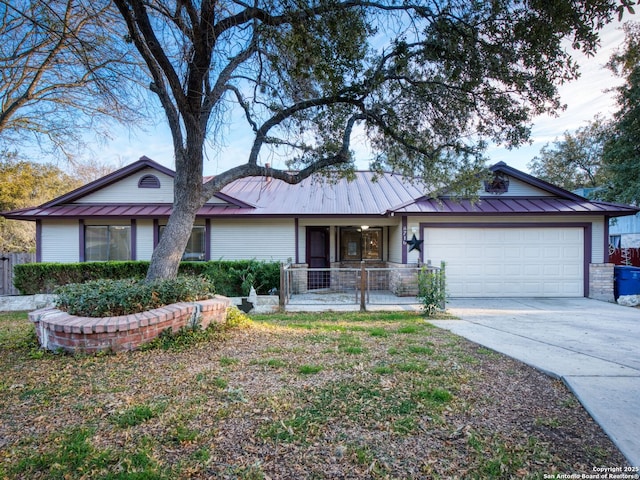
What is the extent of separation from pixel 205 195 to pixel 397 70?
4230 mm

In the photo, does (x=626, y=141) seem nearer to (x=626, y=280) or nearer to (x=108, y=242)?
(x=626, y=280)

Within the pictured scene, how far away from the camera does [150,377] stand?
3553 mm

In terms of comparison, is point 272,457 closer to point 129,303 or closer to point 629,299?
point 129,303

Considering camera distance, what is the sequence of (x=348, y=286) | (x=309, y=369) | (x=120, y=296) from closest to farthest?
(x=309, y=369)
(x=120, y=296)
(x=348, y=286)

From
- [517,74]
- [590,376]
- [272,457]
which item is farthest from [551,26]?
[272,457]

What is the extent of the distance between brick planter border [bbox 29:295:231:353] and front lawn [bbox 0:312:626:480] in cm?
18

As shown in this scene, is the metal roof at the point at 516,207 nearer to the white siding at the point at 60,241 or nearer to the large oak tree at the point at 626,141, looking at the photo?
the large oak tree at the point at 626,141

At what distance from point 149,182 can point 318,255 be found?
22.3 ft

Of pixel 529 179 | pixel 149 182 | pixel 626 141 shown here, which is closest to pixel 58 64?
A: pixel 149 182

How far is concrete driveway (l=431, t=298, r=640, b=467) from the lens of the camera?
114 inches

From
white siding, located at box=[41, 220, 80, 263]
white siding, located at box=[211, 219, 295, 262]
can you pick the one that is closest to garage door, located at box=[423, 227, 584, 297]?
white siding, located at box=[211, 219, 295, 262]

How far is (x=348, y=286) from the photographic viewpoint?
1245cm

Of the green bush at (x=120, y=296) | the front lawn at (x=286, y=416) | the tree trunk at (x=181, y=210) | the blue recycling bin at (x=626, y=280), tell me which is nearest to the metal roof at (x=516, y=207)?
the blue recycling bin at (x=626, y=280)

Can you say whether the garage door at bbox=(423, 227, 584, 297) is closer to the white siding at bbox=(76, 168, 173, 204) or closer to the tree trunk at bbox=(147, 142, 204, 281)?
the tree trunk at bbox=(147, 142, 204, 281)
